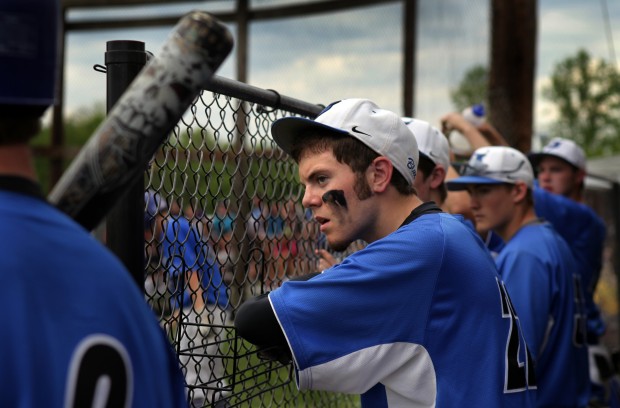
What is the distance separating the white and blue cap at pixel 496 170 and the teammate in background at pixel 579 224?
121 cm

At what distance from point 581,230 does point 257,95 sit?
418 centimetres

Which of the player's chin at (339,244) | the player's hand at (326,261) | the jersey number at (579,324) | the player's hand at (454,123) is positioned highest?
the player's hand at (454,123)

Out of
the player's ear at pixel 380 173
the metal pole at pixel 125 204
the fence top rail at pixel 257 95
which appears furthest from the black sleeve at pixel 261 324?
the fence top rail at pixel 257 95

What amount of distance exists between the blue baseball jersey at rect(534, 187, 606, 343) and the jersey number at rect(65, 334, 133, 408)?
207 inches

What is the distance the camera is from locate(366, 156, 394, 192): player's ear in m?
2.64

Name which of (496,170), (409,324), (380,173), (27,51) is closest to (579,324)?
(496,170)

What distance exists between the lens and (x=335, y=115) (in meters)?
2.67

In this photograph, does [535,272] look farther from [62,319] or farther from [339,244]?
[62,319]

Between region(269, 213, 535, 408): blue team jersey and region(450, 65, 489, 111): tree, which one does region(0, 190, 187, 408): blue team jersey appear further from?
region(450, 65, 489, 111): tree

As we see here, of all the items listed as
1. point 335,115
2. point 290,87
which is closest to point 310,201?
point 335,115

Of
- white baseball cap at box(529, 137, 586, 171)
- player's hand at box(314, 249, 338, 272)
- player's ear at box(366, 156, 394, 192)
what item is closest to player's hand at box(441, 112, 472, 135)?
white baseball cap at box(529, 137, 586, 171)

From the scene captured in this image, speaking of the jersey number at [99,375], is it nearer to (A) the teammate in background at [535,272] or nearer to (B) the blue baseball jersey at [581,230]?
(A) the teammate in background at [535,272]

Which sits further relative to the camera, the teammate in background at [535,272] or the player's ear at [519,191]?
the player's ear at [519,191]

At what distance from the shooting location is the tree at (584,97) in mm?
64812
